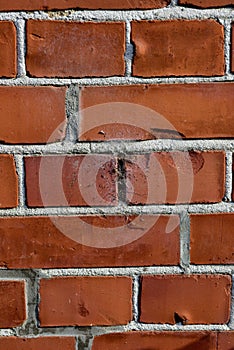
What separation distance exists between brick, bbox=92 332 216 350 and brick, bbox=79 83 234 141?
0.32 metres

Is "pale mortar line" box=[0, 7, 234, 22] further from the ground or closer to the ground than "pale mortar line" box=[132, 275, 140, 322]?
further from the ground

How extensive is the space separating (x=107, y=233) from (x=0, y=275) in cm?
18

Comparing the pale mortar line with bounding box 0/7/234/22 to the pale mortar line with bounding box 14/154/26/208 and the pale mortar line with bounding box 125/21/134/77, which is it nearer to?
the pale mortar line with bounding box 125/21/134/77

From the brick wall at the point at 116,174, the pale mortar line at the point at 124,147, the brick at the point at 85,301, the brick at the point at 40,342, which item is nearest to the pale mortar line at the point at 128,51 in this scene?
A: the brick wall at the point at 116,174

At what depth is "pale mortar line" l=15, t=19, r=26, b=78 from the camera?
71 cm

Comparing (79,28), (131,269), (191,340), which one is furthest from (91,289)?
(79,28)

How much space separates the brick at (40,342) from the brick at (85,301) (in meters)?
0.03

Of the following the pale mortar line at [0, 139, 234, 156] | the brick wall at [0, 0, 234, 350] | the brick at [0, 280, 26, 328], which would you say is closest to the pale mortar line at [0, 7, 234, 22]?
the brick wall at [0, 0, 234, 350]

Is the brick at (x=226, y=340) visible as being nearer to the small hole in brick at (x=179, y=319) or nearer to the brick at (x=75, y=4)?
the small hole in brick at (x=179, y=319)

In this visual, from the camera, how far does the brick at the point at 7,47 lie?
2.34 feet

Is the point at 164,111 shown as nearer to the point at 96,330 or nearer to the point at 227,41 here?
the point at 227,41

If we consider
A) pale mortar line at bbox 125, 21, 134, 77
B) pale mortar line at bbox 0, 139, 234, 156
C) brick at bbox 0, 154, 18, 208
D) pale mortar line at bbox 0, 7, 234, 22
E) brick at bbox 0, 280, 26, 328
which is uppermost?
pale mortar line at bbox 0, 7, 234, 22

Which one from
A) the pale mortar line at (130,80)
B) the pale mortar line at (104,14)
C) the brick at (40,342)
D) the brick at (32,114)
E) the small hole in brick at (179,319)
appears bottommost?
the brick at (40,342)

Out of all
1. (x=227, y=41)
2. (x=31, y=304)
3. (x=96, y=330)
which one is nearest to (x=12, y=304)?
(x=31, y=304)
